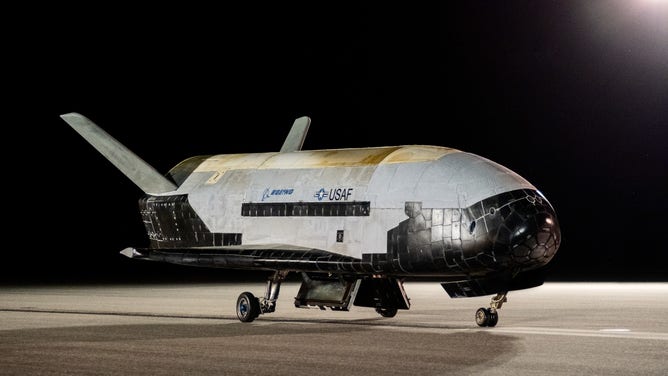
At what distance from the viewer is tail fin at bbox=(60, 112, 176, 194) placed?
3152 cm

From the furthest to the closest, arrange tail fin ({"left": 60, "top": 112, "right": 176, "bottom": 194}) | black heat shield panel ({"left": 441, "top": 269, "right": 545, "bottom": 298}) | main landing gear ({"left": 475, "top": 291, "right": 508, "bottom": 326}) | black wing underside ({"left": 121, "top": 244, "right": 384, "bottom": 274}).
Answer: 1. tail fin ({"left": 60, "top": 112, "right": 176, "bottom": 194})
2. black wing underside ({"left": 121, "top": 244, "right": 384, "bottom": 274})
3. main landing gear ({"left": 475, "top": 291, "right": 508, "bottom": 326})
4. black heat shield panel ({"left": 441, "top": 269, "right": 545, "bottom": 298})

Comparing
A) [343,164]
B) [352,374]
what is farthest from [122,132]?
[352,374]

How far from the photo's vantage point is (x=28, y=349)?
66.0ft

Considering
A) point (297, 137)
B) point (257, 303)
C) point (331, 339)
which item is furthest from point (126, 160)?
point (331, 339)

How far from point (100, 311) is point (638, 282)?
30645 mm

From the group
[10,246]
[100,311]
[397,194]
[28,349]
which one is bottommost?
[10,246]

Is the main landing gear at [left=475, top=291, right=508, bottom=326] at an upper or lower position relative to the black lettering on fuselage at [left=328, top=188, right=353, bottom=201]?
lower

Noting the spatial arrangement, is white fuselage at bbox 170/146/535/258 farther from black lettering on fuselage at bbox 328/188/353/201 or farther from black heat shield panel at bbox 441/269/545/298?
black heat shield panel at bbox 441/269/545/298

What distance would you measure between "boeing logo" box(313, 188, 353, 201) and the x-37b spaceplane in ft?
0.10

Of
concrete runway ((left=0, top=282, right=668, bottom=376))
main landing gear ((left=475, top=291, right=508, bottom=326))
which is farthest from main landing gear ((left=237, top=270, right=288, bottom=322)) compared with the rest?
main landing gear ((left=475, top=291, right=508, bottom=326))

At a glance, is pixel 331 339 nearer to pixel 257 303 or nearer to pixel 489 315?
pixel 489 315

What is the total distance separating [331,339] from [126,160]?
1215 cm

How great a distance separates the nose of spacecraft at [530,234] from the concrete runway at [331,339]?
1672 millimetres

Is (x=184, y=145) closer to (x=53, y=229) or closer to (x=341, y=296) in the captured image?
(x=53, y=229)
